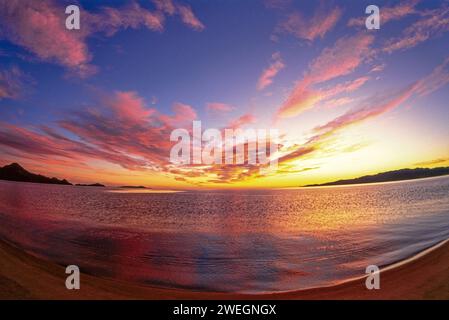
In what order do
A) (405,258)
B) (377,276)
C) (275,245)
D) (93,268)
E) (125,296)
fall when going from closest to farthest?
(125,296) → (377,276) → (93,268) → (405,258) → (275,245)

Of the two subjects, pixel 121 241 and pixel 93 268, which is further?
pixel 121 241

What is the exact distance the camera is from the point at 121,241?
41.0 ft

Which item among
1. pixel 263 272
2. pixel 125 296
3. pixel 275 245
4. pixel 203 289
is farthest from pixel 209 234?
pixel 125 296

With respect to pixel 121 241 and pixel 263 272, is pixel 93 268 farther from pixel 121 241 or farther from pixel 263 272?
pixel 263 272

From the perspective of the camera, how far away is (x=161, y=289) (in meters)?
6.64

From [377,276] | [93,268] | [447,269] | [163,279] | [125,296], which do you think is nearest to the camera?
[125,296]

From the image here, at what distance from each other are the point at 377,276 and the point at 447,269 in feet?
5.66

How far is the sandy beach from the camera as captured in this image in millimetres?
5312

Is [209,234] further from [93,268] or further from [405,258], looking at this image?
[405,258]

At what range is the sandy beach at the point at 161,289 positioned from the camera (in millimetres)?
5312
